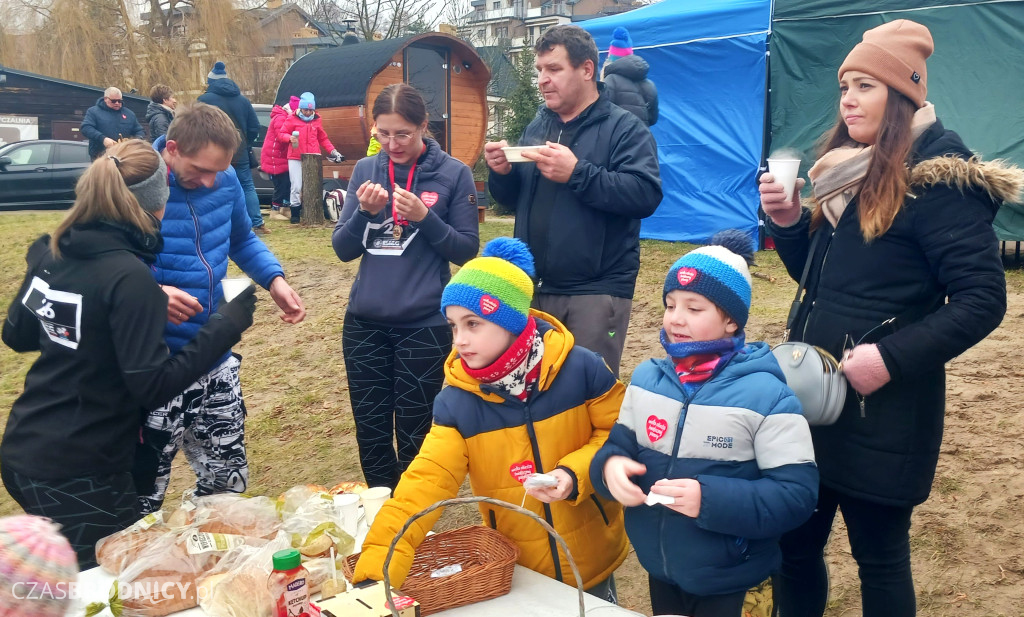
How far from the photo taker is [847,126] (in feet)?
7.13

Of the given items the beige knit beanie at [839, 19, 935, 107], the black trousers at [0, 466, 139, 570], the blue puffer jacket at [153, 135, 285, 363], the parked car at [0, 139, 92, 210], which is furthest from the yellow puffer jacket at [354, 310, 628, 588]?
the parked car at [0, 139, 92, 210]

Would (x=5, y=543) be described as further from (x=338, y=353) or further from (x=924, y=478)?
(x=338, y=353)

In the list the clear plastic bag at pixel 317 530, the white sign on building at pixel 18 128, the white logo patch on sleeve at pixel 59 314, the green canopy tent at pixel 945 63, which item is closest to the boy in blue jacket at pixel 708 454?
the clear plastic bag at pixel 317 530

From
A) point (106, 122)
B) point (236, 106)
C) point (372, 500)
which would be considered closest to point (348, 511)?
point (372, 500)

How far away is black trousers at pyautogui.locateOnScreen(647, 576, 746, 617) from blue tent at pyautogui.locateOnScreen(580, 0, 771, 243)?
6.93m

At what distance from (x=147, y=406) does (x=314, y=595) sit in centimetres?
85

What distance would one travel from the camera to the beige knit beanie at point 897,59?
2.03 meters

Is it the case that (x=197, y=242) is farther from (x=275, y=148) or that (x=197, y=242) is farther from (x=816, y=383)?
(x=275, y=148)

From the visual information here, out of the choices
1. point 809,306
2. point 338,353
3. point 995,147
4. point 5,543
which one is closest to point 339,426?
point 338,353

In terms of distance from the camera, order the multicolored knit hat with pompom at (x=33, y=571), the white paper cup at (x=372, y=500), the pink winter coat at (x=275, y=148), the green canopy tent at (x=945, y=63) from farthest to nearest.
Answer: the pink winter coat at (x=275, y=148) < the green canopy tent at (x=945, y=63) < the white paper cup at (x=372, y=500) < the multicolored knit hat with pompom at (x=33, y=571)

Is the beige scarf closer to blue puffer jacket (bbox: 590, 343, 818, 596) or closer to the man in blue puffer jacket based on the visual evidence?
blue puffer jacket (bbox: 590, 343, 818, 596)

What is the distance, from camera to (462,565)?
1.95 meters

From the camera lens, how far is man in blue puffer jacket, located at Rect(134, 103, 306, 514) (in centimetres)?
276

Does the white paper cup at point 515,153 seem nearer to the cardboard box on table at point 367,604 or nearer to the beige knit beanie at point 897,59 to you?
the beige knit beanie at point 897,59
